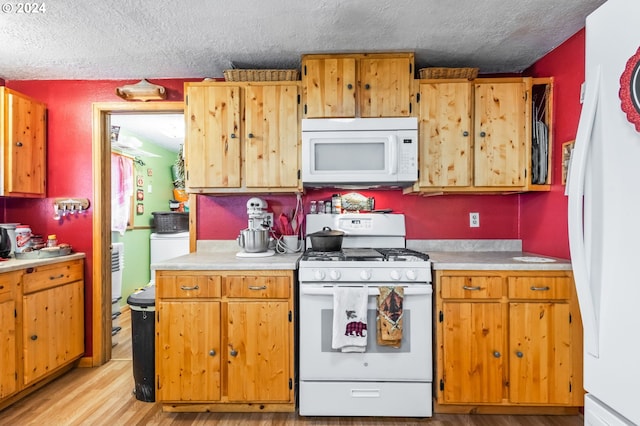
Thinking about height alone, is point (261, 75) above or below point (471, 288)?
above

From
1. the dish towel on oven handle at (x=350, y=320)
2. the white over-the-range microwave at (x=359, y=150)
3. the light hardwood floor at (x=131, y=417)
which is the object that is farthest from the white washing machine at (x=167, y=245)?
the dish towel on oven handle at (x=350, y=320)

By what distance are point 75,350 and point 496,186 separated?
11.2ft

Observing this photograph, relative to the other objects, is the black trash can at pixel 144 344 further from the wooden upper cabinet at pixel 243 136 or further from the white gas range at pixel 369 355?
the white gas range at pixel 369 355

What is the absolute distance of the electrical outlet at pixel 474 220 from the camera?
2742 mm

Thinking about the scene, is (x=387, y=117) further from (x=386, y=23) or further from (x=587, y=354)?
(x=587, y=354)

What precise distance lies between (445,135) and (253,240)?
154cm

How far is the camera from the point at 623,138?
0.90 m

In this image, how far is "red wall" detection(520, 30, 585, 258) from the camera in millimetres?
2141

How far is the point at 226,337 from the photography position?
206cm

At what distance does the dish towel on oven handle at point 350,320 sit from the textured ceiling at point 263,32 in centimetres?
161

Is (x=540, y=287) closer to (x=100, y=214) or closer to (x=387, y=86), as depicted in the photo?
(x=387, y=86)

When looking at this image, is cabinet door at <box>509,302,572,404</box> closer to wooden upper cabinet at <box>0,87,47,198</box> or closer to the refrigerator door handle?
the refrigerator door handle

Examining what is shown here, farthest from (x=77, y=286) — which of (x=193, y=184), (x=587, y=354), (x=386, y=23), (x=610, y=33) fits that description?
(x=610, y=33)

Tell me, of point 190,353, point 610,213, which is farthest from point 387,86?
point 190,353
